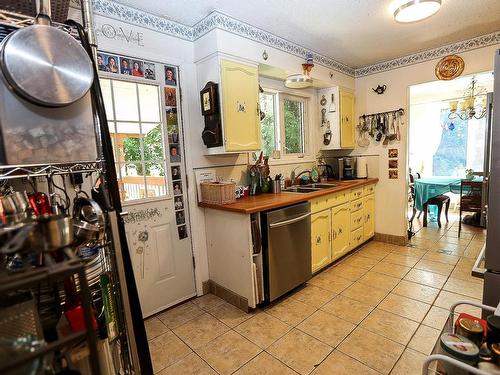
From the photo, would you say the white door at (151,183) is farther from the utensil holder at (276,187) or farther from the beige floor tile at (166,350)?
the utensil holder at (276,187)

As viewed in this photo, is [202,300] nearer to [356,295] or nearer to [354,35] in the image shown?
[356,295]

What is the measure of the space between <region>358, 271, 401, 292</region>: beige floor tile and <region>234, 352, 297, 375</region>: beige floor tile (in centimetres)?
135

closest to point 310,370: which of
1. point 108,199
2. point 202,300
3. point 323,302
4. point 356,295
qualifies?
point 323,302

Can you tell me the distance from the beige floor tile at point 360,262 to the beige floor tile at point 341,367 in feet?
4.79

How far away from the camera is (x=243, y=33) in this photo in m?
2.29

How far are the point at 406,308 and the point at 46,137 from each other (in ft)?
8.57

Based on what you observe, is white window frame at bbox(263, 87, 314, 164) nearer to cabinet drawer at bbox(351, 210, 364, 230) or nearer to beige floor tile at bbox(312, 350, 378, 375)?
cabinet drawer at bbox(351, 210, 364, 230)

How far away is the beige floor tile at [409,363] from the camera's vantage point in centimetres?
151

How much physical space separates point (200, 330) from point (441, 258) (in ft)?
9.30

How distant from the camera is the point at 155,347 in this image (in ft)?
5.99

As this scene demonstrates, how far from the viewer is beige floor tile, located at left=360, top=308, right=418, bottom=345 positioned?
1810 millimetres

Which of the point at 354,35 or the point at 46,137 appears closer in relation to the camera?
the point at 46,137

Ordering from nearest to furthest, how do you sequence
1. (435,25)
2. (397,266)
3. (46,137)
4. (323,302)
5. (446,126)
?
(46,137) < (323,302) < (435,25) < (397,266) < (446,126)

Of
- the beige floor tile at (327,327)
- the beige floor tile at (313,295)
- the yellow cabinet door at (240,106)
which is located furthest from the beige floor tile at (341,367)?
the yellow cabinet door at (240,106)
